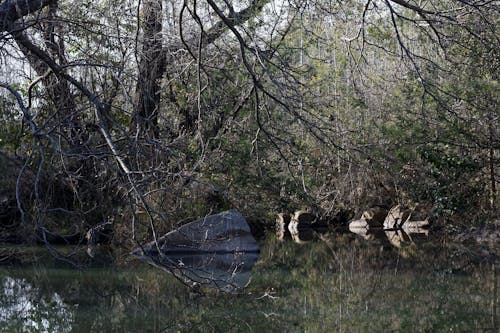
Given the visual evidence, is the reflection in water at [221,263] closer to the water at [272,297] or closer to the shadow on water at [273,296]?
the shadow on water at [273,296]

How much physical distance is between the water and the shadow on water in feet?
0.03

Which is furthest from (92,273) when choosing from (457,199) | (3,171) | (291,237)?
(457,199)

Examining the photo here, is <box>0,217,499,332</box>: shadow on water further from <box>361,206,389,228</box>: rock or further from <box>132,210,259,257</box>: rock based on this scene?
<box>361,206,389,228</box>: rock

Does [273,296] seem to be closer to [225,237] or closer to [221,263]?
[221,263]

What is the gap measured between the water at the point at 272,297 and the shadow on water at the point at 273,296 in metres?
0.01

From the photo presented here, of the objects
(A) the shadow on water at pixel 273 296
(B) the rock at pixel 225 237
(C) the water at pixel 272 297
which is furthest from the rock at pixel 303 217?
(C) the water at pixel 272 297

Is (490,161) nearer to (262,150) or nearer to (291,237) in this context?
(291,237)

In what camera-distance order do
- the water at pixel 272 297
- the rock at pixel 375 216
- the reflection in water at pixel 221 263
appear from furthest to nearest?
the rock at pixel 375 216 < the reflection in water at pixel 221 263 < the water at pixel 272 297

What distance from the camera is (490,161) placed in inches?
636

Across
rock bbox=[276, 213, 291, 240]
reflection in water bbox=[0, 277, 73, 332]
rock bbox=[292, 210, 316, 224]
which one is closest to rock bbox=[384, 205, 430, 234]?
rock bbox=[292, 210, 316, 224]

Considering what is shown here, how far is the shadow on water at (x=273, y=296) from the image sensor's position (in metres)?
7.04

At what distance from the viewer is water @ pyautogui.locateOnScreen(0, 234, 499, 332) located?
704 cm

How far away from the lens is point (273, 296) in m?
7.97

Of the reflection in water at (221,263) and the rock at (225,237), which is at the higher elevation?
the rock at (225,237)
